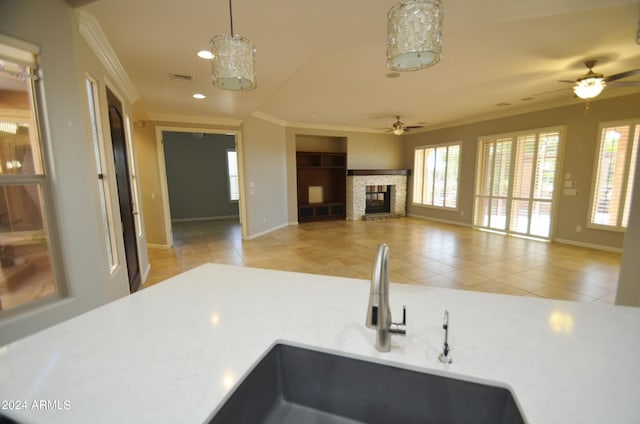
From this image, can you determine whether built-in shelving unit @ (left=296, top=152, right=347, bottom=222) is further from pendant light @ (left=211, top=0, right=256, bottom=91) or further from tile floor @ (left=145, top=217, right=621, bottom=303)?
pendant light @ (left=211, top=0, right=256, bottom=91)

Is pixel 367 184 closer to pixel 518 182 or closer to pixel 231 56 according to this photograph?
pixel 518 182

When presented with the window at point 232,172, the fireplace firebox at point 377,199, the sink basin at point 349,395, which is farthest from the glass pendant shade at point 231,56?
the window at point 232,172

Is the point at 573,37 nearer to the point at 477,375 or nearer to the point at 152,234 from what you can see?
the point at 477,375

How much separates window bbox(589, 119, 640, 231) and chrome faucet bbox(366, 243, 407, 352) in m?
5.68

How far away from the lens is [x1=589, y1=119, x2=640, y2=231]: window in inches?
165

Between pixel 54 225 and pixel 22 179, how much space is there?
32 cm

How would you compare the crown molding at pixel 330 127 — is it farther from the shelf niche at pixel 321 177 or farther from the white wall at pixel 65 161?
the white wall at pixel 65 161

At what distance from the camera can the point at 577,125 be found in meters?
4.80

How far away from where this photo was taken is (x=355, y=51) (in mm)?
2953

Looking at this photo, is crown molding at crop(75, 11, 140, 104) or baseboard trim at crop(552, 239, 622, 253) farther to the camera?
baseboard trim at crop(552, 239, 622, 253)

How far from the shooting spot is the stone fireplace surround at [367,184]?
7895 mm

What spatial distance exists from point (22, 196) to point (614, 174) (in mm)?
7210

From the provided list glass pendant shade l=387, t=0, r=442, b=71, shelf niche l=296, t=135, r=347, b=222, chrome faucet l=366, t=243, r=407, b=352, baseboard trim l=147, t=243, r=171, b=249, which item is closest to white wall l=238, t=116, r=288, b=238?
shelf niche l=296, t=135, r=347, b=222

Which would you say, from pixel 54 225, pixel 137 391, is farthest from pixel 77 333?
pixel 54 225
